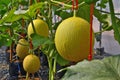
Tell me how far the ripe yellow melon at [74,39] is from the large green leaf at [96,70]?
5cm

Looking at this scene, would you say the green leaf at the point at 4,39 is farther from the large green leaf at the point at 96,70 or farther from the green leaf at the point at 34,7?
the large green leaf at the point at 96,70

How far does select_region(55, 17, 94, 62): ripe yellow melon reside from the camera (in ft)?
2.01

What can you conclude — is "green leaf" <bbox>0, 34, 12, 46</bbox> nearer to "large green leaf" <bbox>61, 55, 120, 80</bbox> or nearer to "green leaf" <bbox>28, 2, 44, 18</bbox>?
"green leaf" <bbox>28, 2, 44, 18</bbox>

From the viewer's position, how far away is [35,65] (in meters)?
1.29

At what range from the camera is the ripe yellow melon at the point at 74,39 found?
2.01ft

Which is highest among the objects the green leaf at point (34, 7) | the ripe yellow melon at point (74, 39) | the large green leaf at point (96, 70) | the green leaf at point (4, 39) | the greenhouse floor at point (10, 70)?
the green leaf at point (34, 7)

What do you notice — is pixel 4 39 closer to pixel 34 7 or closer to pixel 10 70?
pixel 34 7

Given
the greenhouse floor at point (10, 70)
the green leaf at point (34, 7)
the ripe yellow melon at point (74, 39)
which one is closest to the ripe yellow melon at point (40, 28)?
the green leaf at point (34, 7)

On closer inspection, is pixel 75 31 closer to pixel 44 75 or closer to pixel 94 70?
pixel 94 70

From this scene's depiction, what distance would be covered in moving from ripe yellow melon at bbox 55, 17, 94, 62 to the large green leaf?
0.05m

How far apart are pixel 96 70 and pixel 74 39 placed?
3.4 inches

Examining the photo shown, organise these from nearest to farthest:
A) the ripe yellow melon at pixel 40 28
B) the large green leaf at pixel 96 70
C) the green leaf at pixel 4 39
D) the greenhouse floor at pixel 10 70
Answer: the large green leaf at pixel 96 70 < the ripe yellow melon at pixel 40 28 < the green leaf at pixel 4 39 < the greenhouse floor at pixel 10 70

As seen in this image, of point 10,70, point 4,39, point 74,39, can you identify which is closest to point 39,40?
point 74,39

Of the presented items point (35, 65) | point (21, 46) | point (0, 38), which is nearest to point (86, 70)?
point (35, 65)
